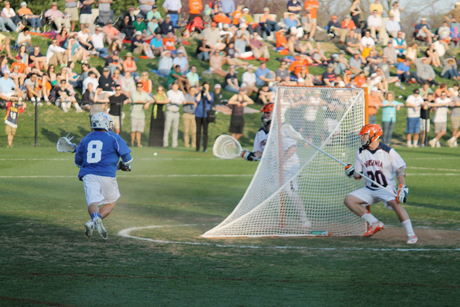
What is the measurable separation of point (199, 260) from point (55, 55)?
1678cm

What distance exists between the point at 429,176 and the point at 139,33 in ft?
46.2

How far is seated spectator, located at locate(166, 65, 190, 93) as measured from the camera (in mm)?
20344

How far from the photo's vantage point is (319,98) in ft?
25.3

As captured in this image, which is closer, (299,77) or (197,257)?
(197,257)

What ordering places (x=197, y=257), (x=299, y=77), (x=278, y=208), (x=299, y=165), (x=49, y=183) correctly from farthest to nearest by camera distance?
(x=299, y=77) → (x=49, y=183) → (x=299, y=165) → (x=278, y=208) → (x=197, y=257)

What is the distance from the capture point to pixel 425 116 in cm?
2064

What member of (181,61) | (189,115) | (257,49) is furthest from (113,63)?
(257,49)

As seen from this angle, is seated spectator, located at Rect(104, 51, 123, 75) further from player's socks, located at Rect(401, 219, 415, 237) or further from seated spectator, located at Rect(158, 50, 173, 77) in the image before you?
player's socks, located at Rect(401, 219, 415, 237)

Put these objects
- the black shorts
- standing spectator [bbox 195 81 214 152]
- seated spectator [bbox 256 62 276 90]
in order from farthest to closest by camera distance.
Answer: seated spectator [bbox 256 62 276 90] < the black shorts < standing spectator [bbox 195 81 214 152]

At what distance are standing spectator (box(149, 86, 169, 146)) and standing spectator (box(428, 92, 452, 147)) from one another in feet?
28.9

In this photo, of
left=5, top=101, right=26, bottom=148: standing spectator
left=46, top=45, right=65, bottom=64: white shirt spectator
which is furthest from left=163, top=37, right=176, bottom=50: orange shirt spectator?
left=5, top=101, right=26, bottom=148: standing spectator

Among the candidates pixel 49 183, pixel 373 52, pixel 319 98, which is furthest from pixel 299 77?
pixel 319 98

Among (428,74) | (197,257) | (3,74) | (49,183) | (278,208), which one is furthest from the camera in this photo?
(428,74)

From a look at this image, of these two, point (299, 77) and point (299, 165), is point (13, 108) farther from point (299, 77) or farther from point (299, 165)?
point (299, 165)
